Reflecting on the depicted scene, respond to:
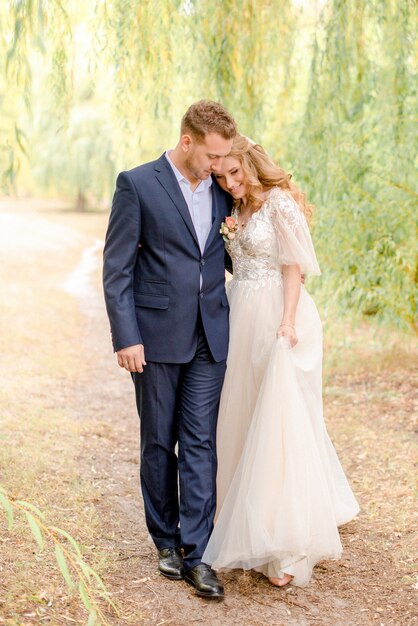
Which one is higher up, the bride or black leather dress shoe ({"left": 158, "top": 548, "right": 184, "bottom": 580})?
the bride

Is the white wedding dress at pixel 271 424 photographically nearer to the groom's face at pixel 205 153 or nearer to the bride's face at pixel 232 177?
the bride's face at pixel 232 177

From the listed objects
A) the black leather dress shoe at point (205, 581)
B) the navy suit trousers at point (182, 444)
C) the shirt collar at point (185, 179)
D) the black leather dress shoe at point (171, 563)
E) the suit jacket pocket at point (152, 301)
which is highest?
the shirt collar at point (185, 179)

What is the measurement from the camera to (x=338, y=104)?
212 inches

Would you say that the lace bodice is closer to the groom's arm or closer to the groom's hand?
the groom's arm

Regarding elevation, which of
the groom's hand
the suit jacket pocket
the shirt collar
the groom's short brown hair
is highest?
the groom's short brown hair

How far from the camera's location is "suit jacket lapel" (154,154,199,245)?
3150 millimetres

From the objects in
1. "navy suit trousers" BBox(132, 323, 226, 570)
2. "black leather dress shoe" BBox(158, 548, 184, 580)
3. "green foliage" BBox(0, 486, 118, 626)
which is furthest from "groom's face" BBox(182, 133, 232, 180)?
"black leather dress shoe" BBox(158, 548, 184, 580)

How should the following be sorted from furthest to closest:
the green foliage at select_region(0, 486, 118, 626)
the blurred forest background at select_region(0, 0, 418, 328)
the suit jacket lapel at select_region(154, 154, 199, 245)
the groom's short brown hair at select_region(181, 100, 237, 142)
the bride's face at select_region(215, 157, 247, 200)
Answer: the blurred forest background at select_region(0, 0, 418, 328) → the bride's face at select_region(215, 157, 247, 200) → the suit jacket lapel at select_region(154, 154, 199, 245) → the groom's short brown hair at select_region(181, 100, 237, 142) → the green foliage at select_region(0, 486, 118, 626)

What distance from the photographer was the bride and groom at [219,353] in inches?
123

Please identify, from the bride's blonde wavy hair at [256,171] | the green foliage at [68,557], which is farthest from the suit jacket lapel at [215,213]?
the green foliage at [68,557]

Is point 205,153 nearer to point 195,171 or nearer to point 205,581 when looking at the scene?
point 195,171

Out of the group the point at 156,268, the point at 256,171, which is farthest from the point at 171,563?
the point at 256,171

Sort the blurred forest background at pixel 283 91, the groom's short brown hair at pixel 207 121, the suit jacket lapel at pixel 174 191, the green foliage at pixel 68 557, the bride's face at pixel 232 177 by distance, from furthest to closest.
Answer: the blurred forest background at pixel 283 91
the bride's face at pixel 232 177
the suit jacket lapel at pixel 174 191
the groom's short brown hair at pixel 207 121
the green foliage at pixel 68 557

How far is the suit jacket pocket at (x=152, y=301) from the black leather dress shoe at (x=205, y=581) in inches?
40.9
